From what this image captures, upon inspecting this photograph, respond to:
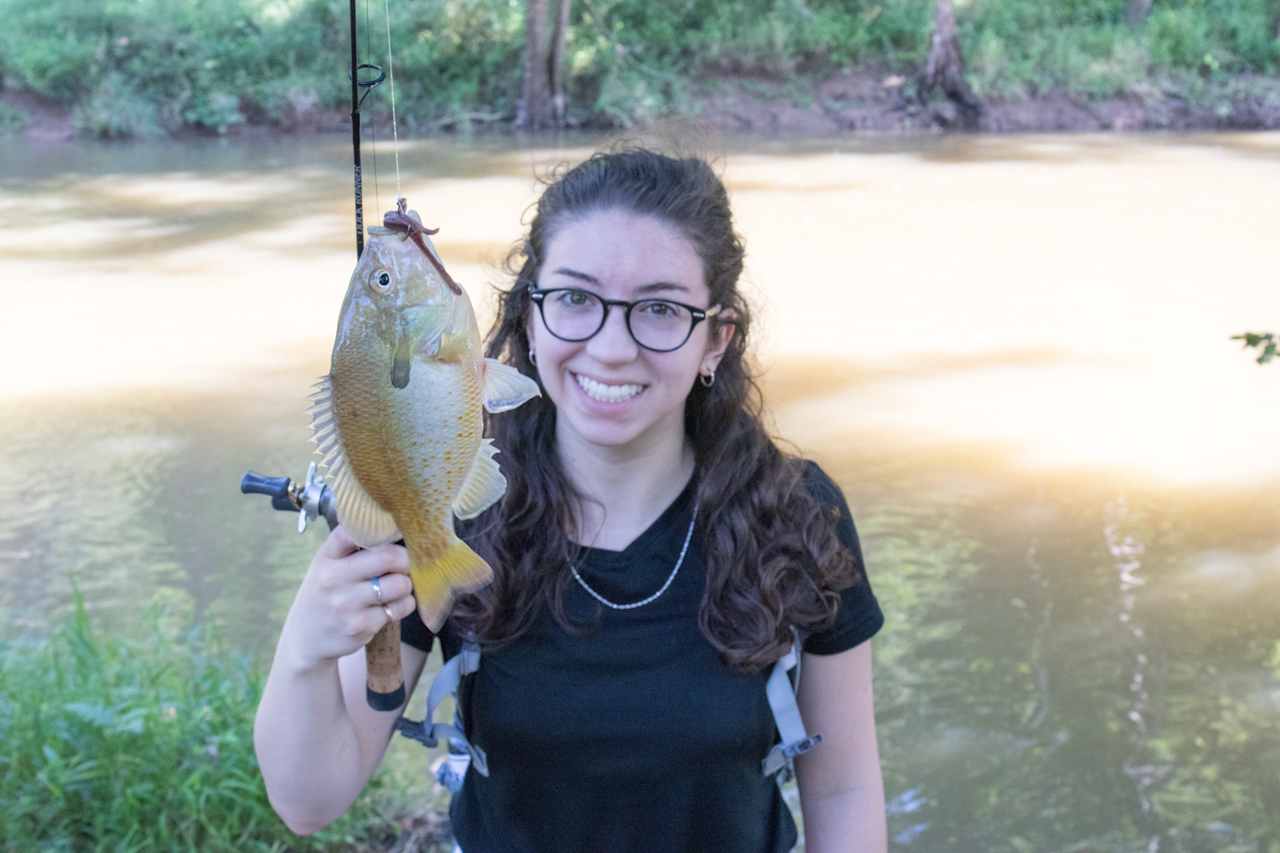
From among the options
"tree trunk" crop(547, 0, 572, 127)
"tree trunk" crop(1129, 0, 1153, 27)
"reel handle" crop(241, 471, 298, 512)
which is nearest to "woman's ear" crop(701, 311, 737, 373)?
"reel handle" crop(241, 471, 298, 512)

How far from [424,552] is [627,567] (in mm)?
638

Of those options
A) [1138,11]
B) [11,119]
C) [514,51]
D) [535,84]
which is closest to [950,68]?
[1138,11]

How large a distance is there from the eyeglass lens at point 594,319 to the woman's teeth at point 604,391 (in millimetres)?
66

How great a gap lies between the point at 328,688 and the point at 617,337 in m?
0.60

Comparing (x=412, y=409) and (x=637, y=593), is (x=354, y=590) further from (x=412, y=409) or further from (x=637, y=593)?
(x=637, y=593)

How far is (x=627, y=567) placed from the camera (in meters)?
2.11

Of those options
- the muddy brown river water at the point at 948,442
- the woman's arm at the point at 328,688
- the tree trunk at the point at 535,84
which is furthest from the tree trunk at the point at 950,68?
the woman's arm at the point at 328,688

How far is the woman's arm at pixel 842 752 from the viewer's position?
2.17 metres

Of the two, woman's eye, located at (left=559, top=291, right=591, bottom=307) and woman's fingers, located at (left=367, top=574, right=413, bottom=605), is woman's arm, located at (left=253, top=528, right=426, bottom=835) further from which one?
woman's eye, located at (left=559, top=291, right=591, bottom=307)

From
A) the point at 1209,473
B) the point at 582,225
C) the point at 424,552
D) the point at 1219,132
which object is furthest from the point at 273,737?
the point at 1219,132

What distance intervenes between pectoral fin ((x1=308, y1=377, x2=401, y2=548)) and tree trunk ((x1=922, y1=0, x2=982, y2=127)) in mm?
22727

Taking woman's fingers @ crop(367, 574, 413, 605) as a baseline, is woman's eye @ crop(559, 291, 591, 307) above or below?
above

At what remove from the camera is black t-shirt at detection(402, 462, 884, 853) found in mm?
2014

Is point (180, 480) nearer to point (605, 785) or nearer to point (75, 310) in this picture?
point (75, 310)
